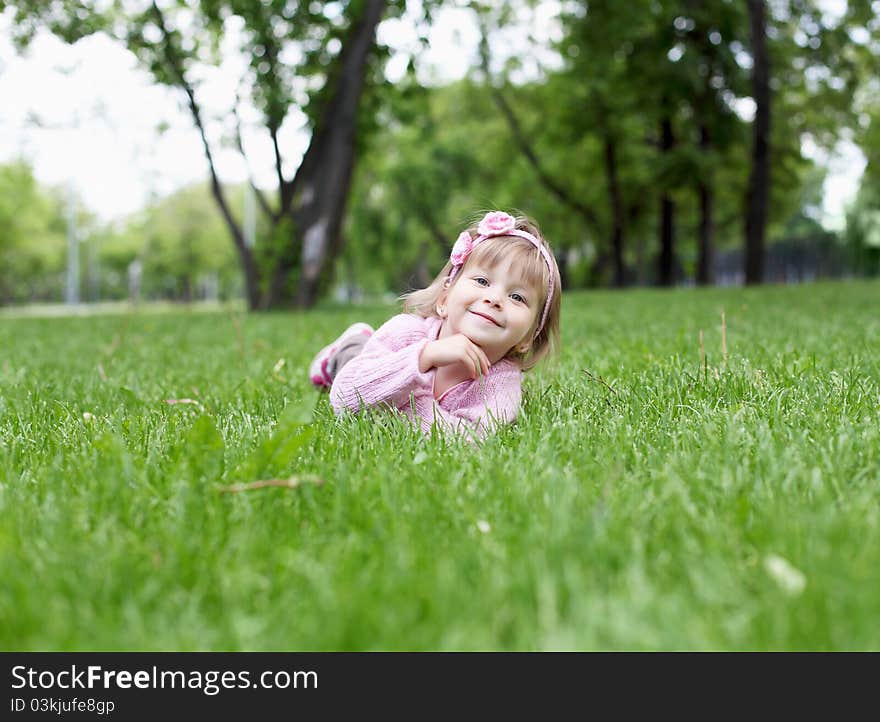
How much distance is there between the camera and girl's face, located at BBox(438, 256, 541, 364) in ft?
9.63

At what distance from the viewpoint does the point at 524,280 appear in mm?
3006

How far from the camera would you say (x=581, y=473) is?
2068 mm

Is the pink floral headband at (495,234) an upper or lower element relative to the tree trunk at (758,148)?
lower

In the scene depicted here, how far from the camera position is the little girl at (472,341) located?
9.62 ft

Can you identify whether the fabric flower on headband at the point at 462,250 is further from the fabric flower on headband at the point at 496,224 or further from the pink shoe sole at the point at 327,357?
the pink shoe sole at the point at 327,357

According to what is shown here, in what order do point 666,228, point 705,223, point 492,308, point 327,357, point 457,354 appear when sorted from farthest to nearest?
point 666,228 < point 705,223 < point 327,357 < point 492,308 < point 457,354

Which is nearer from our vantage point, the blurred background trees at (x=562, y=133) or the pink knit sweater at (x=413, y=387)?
the pink knit sweater at (x=413, y=387)

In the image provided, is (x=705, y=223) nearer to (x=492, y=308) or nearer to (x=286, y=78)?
(x=286, y=78)

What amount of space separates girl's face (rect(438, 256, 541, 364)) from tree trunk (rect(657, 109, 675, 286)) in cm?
2131

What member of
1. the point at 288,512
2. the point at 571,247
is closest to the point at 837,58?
the point at 571,247

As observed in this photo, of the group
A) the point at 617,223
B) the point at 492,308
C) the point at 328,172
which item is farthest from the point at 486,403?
the point at 617,223

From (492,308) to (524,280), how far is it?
0.18 meters

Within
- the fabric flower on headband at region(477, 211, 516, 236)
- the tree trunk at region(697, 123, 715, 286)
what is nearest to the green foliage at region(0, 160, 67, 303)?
the tree trunk at region(697, 123, 715, 286)

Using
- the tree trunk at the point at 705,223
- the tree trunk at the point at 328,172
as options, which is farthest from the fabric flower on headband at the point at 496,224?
the tree trunk at the point at 705,223
